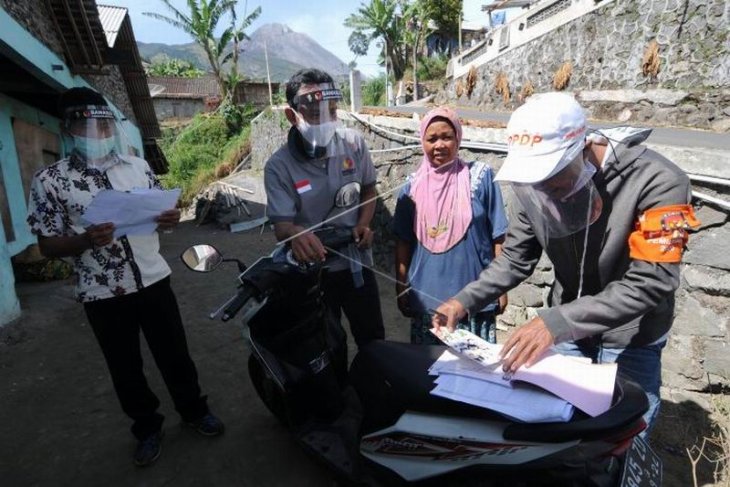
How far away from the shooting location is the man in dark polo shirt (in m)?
2.43

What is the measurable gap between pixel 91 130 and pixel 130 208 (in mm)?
456

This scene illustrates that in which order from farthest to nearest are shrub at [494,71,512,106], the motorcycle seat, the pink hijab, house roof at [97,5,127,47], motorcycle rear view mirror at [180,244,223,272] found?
shrub at [494,71,512,106] → house roof at [97,5,127,47] → the pink hijab → motorcycle rear view mirror at [180,244,223,272] → the motorcycle seat

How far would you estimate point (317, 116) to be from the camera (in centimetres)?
243

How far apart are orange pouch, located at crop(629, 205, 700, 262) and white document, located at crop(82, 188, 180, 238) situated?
1999 millimetres

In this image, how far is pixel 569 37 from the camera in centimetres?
1309

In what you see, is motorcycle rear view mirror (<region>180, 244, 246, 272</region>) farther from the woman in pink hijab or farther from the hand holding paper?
the hand holding paper

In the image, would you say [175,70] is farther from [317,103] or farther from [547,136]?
[547,136]

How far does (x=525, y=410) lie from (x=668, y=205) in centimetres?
76

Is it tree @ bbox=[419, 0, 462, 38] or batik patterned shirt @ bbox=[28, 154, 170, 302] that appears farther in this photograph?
tree @ bbox=[419, 0, 462, 38]

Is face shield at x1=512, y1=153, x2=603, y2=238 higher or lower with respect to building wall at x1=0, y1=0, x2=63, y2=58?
lower

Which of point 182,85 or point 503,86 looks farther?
point 182,85

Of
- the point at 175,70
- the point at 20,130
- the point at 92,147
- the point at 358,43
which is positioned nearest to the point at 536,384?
the point at 92,147

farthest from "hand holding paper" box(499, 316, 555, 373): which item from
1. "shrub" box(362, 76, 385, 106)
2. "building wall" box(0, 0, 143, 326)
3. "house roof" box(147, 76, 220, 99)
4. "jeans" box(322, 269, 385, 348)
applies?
"house roof" box(147, 76, 220, 99)

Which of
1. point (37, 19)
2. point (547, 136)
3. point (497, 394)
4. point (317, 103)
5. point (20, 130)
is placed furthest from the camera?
point (37, 19)
